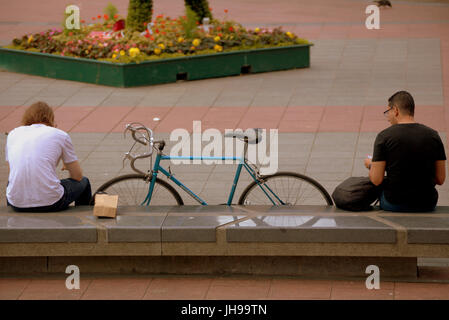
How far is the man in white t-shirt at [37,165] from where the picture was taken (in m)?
6.57

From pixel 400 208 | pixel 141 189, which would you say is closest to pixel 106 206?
pixel 141 189

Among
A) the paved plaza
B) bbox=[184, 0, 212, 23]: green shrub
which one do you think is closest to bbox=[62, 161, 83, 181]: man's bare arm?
the paved plaza

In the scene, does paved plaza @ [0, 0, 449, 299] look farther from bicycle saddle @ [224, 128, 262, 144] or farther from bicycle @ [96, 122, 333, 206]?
bicycle saddle @ [224, 128, 262, 144]

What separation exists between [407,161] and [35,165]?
2977mm

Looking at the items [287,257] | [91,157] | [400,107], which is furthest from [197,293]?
[91,157]

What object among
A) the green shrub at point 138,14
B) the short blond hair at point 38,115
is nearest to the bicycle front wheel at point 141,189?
the short blond hair at point 38,115

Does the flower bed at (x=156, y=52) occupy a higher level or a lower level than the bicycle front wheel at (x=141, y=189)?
higher

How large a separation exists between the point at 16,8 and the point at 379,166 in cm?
2126

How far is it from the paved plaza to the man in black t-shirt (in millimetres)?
674

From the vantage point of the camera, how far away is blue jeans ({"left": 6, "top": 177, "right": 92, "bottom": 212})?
22.0ft

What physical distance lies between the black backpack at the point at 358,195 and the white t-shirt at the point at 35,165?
7.62ft

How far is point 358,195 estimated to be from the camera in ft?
21.5

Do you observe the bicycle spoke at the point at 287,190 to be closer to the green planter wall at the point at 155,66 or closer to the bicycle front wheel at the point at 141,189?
the bicycle front wheel at the point at 141,189

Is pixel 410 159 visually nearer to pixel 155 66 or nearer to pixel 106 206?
pixel 106 206
